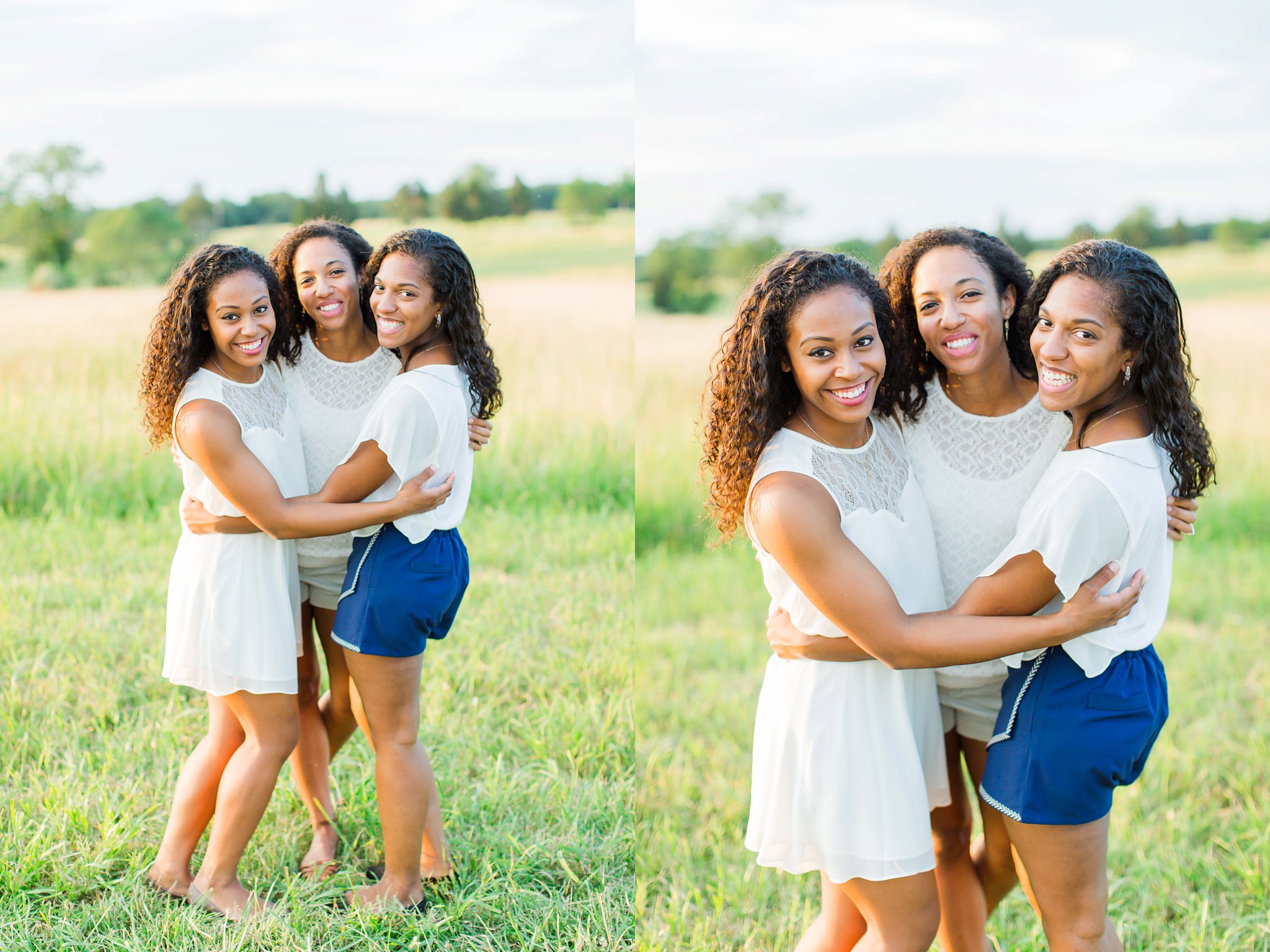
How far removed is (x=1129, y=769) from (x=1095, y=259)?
3.33 feet

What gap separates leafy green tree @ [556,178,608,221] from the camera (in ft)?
33.2

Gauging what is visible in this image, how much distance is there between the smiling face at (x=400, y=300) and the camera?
2.84 metres

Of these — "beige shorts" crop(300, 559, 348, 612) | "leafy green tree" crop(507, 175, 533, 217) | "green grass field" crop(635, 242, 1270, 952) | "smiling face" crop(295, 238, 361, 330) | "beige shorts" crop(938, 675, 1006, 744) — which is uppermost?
"leafy green tree" crop(507, 175, 533, 217)

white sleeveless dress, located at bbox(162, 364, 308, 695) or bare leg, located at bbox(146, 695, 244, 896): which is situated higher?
white sleeveless dress, located at bbox(162, 364, 308, 695)

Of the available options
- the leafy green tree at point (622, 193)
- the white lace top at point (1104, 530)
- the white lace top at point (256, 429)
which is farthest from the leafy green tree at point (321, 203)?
the white lace top at point (1104, 530)

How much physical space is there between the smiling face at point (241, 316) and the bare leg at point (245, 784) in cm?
94

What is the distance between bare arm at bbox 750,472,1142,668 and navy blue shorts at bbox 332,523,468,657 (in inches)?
44.4

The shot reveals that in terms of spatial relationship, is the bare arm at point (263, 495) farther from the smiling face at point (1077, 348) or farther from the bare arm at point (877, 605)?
the smiling face at point (1077, 348)

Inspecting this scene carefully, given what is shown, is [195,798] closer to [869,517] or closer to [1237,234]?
[869,517]

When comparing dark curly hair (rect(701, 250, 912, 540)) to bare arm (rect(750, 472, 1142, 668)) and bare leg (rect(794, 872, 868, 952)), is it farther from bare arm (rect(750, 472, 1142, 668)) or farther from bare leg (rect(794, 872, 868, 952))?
bare leg (rect(794, 872, 868, 952))

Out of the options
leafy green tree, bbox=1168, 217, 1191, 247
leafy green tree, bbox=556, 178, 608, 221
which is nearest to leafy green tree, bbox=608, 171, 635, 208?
leafy green tree, bbox=556, 178, 608, 221

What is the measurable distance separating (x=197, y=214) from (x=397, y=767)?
714 centimetres

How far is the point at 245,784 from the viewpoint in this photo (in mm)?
3004

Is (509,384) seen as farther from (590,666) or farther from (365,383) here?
(365,383)
